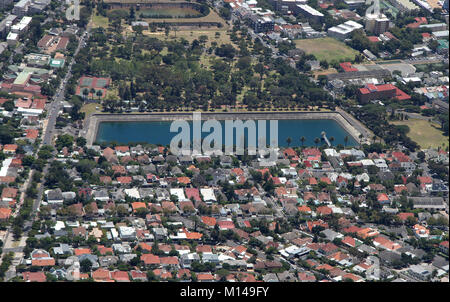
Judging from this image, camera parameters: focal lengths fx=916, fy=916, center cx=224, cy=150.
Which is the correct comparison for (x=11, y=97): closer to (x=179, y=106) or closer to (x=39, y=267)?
(x=179, y=106)

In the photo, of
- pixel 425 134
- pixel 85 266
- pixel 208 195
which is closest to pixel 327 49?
pixel 425 134

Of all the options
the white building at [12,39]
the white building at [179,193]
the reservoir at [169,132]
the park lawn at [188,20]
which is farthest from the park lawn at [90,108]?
the park lawn at [188,20]

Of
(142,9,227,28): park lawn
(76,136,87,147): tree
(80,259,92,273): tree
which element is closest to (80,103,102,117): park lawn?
(76,136,87,147): tree

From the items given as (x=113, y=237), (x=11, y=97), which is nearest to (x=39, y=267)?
(x=113, y=237)

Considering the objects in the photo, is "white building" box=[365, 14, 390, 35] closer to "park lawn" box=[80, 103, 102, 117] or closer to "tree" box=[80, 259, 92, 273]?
"park lawn" box=[80, 103, 102, 117]

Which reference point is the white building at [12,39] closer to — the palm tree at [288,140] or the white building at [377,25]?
the palm tree at [288,140]

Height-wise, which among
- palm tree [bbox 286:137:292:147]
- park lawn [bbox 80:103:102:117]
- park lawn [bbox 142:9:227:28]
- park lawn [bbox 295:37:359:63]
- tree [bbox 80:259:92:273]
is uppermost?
tree [bbox 80:259:92:273]
